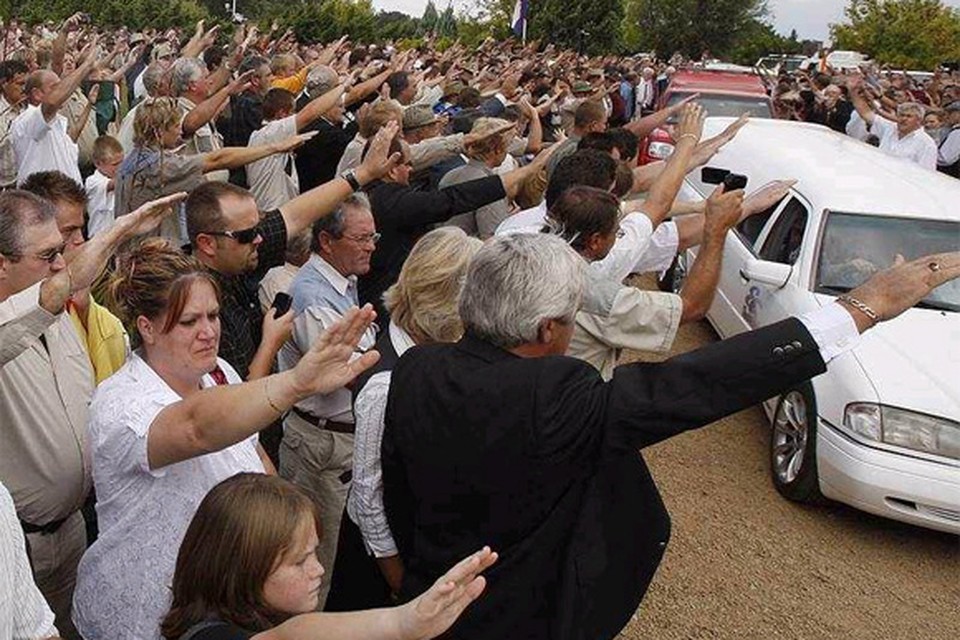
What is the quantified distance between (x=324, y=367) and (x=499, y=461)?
0.45 m

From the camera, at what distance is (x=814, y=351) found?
202cm

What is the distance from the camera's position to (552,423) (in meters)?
2.06

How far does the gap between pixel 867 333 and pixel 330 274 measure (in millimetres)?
3086

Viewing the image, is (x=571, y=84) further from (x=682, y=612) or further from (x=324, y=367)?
Result: (x=324, y=367)

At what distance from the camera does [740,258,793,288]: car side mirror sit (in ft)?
18.6

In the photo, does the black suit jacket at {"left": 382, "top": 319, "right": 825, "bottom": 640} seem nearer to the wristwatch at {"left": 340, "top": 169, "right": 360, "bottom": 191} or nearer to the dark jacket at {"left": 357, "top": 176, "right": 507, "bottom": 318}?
the wristwatch at {"left": 340, "top": 169, "right": 360, "bottom": 191}

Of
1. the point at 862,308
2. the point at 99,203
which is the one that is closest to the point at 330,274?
the point at 862,308

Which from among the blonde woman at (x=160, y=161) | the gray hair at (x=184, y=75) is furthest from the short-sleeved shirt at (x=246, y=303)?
the gray hair at (x=184, y=75)

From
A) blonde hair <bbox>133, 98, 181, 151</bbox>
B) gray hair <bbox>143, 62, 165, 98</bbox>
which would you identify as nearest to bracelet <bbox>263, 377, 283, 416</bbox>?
blonde hair <bbox>133, 98, 181, 151</bbox>

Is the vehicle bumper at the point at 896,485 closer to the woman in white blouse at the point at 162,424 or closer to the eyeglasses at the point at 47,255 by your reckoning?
the woman in white blouse at the point at 162,424

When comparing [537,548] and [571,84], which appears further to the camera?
[571,84]

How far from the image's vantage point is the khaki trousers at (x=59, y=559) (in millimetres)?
2803

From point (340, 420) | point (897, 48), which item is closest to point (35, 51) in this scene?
point (340, 420)

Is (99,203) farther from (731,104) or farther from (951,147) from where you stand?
(731,104)
